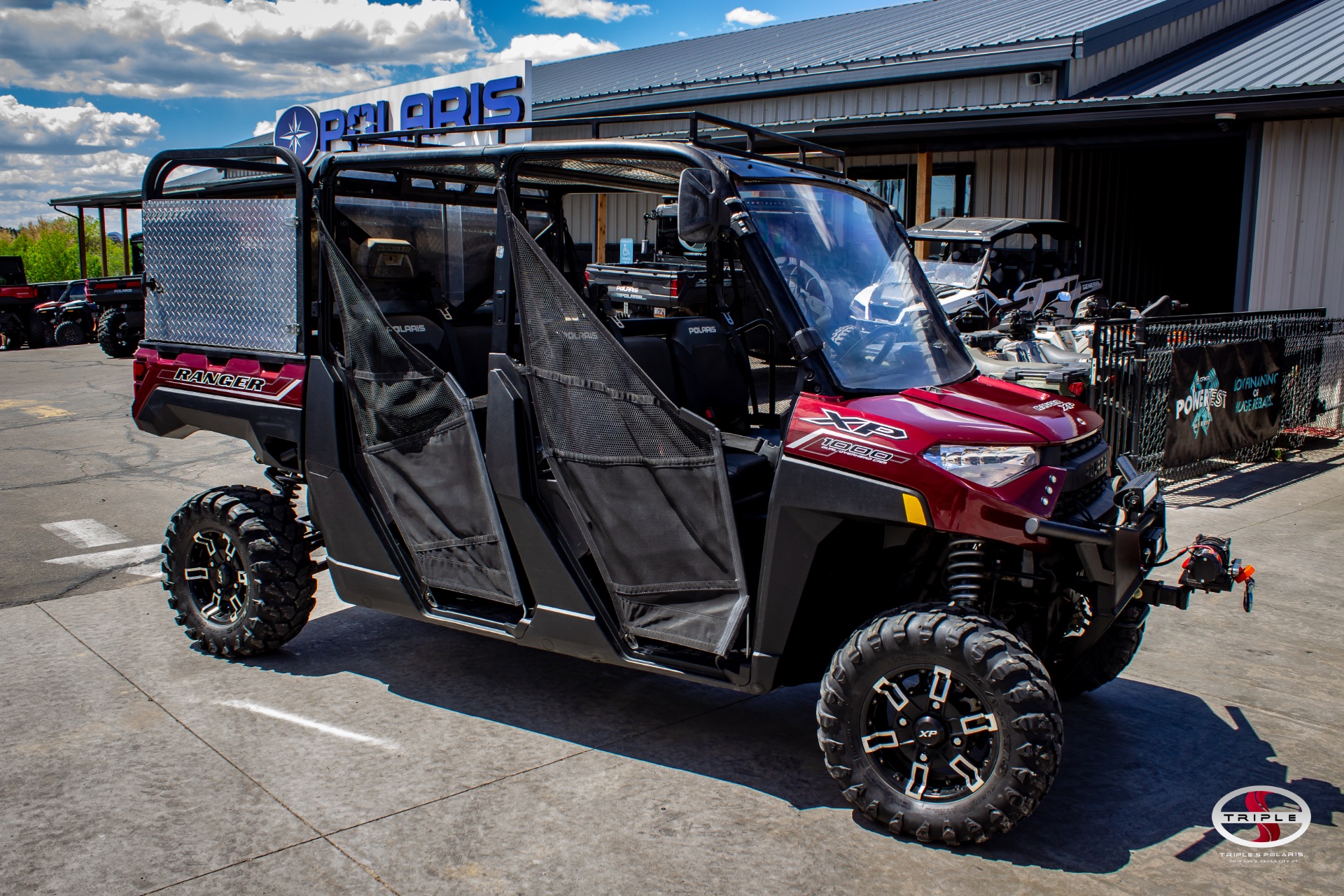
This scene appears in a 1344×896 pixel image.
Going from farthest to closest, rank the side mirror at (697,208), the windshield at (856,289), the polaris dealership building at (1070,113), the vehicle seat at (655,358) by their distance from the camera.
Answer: the polaris dealership building at (1070,113), the vehicle seat at (655,358), the windshield at (856,289), the side mirror at (697,208)

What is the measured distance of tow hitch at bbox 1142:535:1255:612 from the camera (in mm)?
3641

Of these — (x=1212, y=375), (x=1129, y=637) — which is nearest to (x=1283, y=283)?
(x=1212, y=375)

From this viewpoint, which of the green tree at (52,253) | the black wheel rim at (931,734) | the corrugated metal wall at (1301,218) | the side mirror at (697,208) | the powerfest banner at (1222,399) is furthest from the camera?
the green tree at (52,253)

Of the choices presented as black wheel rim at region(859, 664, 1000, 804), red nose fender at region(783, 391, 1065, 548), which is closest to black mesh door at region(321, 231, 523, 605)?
red nose fender at region(783, 391, 1065, 548)

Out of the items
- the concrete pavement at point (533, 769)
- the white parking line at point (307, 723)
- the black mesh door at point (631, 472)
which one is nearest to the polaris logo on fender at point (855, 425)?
the black mesh door at point (631, 472)

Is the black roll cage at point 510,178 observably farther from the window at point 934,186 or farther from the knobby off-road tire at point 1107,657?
the window at point 934,186

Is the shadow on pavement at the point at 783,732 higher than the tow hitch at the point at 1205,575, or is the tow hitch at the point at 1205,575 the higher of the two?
the tow hitch at the point at 1205,575

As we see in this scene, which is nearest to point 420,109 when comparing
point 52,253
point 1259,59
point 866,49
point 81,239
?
point 866,49

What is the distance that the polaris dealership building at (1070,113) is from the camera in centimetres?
1310

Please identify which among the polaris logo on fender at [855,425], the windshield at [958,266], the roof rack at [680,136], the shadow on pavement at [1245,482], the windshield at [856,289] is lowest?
the shadow on pavement at [1245,482]

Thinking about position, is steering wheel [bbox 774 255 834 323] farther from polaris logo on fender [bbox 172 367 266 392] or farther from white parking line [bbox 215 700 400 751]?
polaris logo on fender [bbox 172 367 266 392]

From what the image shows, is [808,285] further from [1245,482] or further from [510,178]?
[1245,482]

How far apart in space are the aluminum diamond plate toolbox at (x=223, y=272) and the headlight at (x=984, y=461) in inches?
115

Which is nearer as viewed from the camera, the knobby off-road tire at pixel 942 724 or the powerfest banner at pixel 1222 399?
the knobby off-road tire at pixel 942 724
